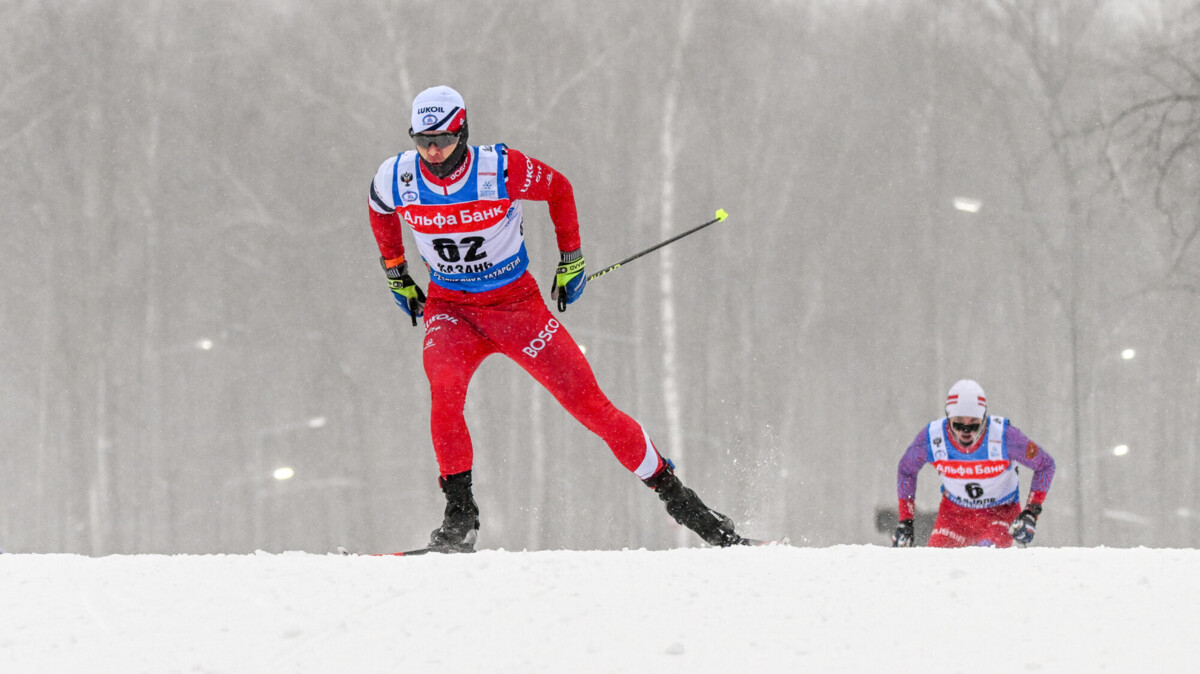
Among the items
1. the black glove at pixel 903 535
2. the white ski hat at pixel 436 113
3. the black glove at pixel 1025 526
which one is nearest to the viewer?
the white ski hat at pixel 436 113

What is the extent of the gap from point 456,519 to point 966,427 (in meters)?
3.39

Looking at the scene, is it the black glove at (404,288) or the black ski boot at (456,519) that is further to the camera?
the black glove at (404,288)

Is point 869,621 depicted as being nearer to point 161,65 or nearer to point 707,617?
point 707,617

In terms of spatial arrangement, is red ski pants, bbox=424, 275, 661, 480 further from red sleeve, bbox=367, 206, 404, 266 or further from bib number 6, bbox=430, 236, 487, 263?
red sleeve, bbox=367, 206, 404, 266

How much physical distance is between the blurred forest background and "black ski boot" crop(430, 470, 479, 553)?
8985 mm

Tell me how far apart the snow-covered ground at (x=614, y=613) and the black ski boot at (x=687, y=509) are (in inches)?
40.6

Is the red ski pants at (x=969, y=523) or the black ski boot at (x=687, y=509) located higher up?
the black ski boot at (x=687, y=509)

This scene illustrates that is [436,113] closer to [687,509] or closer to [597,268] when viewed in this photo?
[687,509]

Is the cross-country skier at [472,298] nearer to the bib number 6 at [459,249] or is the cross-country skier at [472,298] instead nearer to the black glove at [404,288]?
the bib number 6 at [459,249]

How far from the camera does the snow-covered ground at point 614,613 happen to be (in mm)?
2135

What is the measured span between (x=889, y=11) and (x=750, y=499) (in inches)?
274

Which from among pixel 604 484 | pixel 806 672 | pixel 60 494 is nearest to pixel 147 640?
pixel 806 672

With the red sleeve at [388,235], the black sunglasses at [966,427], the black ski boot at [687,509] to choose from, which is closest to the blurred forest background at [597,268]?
the black sunglasses at [966,427]

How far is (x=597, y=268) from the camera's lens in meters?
13.4
